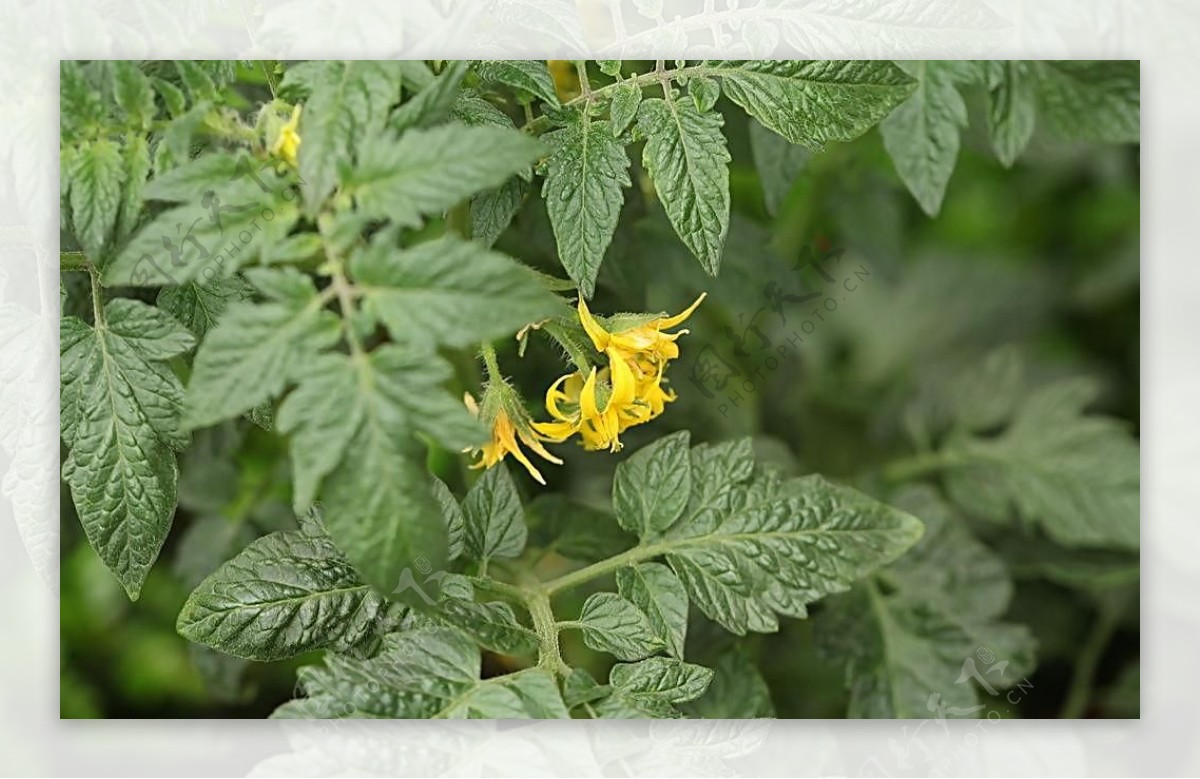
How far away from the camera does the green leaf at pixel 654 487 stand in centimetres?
79

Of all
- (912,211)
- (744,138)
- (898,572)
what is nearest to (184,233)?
(744,138)

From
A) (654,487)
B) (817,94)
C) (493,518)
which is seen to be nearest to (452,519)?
(493,518)

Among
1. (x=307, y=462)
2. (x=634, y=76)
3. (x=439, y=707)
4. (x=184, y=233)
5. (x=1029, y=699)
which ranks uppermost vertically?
(x=634, y=76)

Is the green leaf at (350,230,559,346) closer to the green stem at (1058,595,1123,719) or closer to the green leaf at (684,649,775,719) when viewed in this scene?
the green leaf at (684,649,775,719)

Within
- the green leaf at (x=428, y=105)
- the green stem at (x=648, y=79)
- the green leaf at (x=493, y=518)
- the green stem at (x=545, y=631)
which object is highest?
the green stem at (x=648, y=79)

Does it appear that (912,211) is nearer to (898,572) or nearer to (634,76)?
(898,572)

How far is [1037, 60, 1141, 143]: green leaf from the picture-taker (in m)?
0.86

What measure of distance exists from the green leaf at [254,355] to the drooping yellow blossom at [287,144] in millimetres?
106

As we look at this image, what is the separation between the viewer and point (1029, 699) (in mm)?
1096

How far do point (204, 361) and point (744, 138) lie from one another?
0.49 meters

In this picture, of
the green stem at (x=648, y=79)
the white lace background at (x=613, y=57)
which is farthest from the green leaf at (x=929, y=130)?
the green stem at (x=648, y=79)

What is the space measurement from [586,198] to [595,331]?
0.26 feet

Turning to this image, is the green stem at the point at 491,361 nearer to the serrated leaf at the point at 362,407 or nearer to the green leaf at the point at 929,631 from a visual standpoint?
the serrated leaf at the point at 362,407

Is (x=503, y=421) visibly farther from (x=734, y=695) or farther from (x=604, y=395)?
(x=734, y=695)
